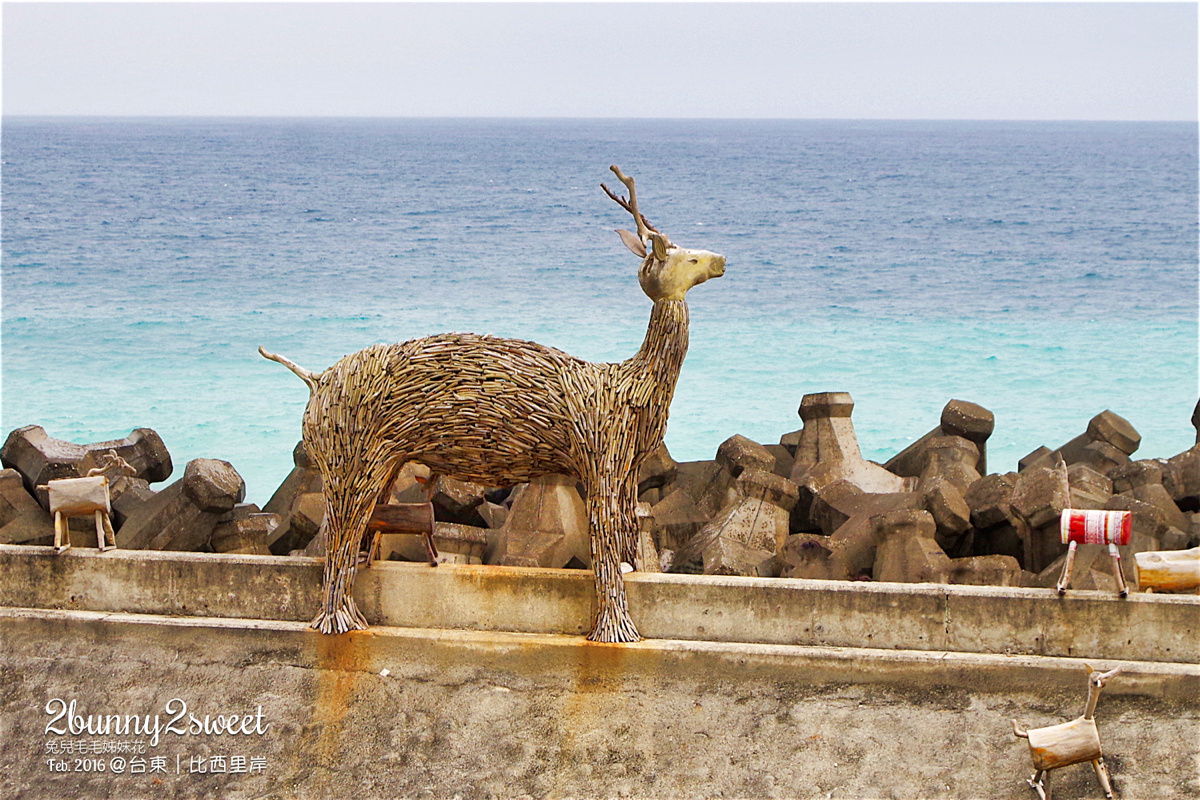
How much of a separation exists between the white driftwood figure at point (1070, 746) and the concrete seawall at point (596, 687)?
0.31 feet

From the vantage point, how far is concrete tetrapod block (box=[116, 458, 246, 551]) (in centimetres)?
710

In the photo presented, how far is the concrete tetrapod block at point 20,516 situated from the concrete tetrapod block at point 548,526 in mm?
2521

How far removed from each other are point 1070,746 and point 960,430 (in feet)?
14.1

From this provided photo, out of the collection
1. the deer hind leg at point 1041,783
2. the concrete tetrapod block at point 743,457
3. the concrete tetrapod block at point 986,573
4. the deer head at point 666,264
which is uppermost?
the deer head at point 666,264

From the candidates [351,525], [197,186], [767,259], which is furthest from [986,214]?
[351,525]

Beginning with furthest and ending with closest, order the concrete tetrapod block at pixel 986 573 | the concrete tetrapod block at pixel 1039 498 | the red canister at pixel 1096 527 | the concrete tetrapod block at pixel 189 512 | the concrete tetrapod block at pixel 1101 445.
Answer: the concrete tetrapod block at pixel 1101 445 → the concrete tetrapod block at pixel 189 512 → the concrete tetrapod block at pixel 1039 498 → the concrete tetrapod block at pixel 986 573 → the red canister at pixel 1096 527

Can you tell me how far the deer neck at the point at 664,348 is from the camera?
5.47m

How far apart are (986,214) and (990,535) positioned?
33810mm

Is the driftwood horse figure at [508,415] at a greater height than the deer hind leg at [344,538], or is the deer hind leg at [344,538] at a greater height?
the driftwood horse figure at [508,415]

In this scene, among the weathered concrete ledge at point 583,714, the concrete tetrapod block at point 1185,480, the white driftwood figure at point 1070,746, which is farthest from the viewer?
the concrete tetrapod block at point 1185,480

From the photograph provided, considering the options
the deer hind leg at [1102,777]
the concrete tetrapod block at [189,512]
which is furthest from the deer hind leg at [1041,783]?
the concrete tetrapod block at [189,512]

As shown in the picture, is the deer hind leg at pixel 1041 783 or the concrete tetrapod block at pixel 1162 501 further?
the concrete tetrapod block at pixel 1162 501

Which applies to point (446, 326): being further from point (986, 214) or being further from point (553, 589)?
point (986, 214)

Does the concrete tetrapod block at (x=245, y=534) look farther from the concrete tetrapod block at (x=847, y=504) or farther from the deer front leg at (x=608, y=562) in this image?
the concrete tetrapod block at (x=847, y=504)
